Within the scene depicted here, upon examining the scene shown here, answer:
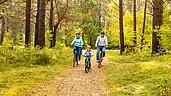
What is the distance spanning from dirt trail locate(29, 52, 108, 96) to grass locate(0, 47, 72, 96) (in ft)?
1.39

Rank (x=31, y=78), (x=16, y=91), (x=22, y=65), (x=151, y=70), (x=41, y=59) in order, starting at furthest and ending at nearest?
(x=41, y=59) < (x=22, y=65) < (x=151, y=70) < (x=31, y=78) < (x=16, y=91)

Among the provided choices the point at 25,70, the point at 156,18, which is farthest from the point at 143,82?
the point at 156,18

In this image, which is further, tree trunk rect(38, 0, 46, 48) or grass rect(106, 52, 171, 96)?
tree trunk rect(38, 0, 46, 48)

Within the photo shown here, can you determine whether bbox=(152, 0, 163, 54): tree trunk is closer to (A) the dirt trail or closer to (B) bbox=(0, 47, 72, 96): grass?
(B) bbox=(0, 47, 72, 96): grass

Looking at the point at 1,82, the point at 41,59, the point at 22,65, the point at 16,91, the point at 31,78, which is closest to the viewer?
the point at 16,91

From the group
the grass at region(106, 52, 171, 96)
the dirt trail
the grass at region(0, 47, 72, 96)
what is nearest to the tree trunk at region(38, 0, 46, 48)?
the grass at region(0, 47, 72, 96)

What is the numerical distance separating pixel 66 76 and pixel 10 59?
15.4 feet

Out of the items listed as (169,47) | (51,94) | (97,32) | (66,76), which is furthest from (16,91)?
(97,32)

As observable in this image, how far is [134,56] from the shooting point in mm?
19156

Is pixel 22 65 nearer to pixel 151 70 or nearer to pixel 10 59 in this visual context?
pixel 10 59

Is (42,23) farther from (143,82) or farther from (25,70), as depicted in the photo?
(143,82)

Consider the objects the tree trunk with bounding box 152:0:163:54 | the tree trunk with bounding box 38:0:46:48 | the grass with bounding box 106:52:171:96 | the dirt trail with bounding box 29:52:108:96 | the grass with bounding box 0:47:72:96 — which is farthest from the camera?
the tree trunk with bounding box 152:0:163:54

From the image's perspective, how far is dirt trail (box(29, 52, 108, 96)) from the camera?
29.7 ft

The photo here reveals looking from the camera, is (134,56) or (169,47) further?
(134,56)
